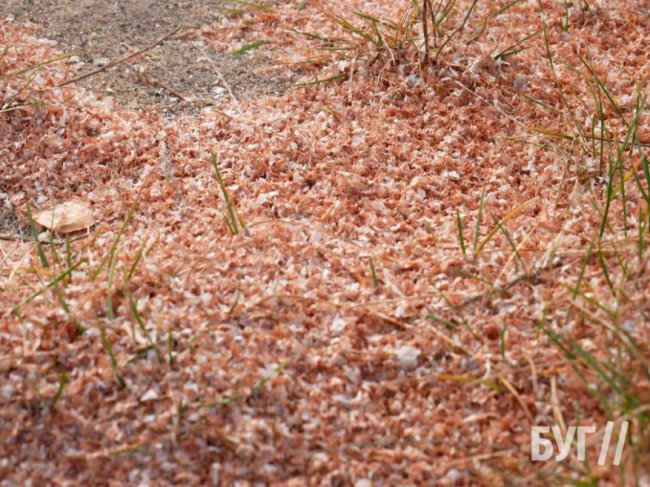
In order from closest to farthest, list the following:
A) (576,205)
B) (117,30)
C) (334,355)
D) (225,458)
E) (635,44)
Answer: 1. (225,458)
2. (334,355)
3. (576,205)
4. (635,44)
5. (117,30)

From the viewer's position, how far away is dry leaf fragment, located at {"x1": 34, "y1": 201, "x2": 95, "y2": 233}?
77.9 inches

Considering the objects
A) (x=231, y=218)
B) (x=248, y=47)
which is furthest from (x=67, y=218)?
(x=248, y=47)

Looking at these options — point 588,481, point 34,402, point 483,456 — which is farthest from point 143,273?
point 588,481

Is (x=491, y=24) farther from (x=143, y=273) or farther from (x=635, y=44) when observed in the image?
(x=143, y=273)

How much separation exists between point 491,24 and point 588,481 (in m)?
1.75

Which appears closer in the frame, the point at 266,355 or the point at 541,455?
the point at 541,455

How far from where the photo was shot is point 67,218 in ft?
6.55

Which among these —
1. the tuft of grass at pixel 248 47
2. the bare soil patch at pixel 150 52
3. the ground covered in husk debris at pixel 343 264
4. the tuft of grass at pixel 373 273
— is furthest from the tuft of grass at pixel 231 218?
the tuft of grass at pixel 248 47

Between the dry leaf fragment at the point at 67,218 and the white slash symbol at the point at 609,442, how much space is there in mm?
1347

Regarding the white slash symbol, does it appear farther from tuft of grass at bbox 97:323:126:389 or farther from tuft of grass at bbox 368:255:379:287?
tuft of grass at bbox 97:323:126:389

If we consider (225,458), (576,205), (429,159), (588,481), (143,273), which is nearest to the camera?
(588,481)

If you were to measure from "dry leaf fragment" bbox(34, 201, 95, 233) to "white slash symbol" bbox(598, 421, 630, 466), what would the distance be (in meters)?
1.35

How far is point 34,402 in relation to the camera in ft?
5.00

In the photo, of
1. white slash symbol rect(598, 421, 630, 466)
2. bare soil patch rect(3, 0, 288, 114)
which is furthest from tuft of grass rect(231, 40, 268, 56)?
white slash symbol rect(598, 421, 630, 466)
